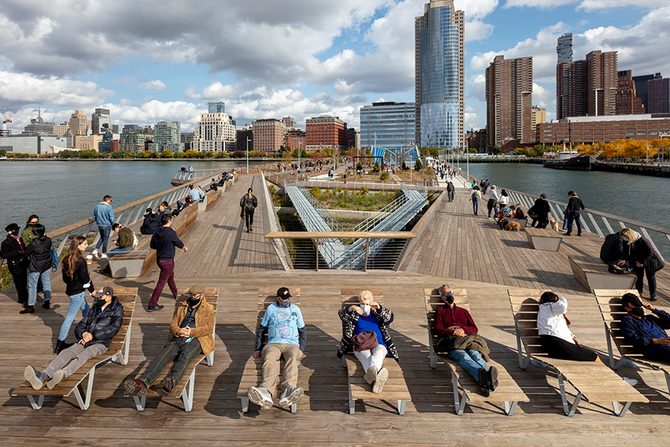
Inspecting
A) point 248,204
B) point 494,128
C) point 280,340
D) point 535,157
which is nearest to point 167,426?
point 280,340

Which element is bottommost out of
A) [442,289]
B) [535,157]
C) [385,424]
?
[385,424]

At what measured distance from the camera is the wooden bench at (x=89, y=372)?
3.35 m

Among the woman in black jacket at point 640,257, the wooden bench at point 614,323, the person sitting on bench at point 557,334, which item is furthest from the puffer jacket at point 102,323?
the woman in black jacket at point 640,257

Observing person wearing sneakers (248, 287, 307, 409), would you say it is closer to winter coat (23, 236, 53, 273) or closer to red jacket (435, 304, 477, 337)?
red jacket (435, 304, 477, 337)

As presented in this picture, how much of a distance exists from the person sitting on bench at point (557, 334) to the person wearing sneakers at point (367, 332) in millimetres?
1631

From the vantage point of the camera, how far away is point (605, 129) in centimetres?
14225

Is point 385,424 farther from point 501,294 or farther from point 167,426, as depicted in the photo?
point 501,294

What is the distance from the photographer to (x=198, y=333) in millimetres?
4105

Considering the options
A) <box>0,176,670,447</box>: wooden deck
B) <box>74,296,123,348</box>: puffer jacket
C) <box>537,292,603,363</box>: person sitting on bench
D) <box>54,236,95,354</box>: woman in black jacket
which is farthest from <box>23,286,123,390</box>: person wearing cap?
<box>537,292,603,363</box>: person sitting on bench

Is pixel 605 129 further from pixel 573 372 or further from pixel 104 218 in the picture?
pixel 104 218

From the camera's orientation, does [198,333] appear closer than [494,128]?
Yes

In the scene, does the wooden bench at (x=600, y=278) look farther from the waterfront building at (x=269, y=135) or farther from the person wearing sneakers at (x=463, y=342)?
the waterfront building at (x=269, y=135)

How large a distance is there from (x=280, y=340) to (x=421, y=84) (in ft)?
570

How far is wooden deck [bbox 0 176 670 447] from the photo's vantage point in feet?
10.5
